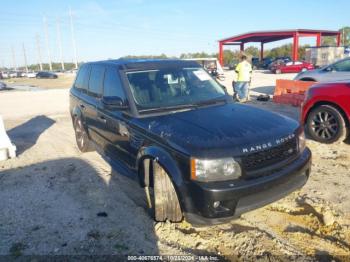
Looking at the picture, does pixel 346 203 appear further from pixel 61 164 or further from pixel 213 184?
pixel 61 164

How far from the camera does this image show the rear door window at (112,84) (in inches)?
158

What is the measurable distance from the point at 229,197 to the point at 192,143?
59 cm

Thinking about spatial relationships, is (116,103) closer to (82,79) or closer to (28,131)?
(82,79)

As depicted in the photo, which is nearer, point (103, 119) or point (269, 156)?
point (269, 156)

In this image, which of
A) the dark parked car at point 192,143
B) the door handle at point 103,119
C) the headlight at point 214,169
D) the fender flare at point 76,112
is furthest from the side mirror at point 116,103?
the fender flare at point 76,112

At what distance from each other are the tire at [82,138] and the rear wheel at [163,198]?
2.77 meters

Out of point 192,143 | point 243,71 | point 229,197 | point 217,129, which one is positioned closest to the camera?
point 229,197

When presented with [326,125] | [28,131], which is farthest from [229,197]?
[28,131]

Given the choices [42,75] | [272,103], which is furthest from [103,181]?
[42,75]

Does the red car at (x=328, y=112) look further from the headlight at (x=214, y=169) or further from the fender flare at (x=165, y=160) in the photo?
the fender flare at (x=165, y=160)

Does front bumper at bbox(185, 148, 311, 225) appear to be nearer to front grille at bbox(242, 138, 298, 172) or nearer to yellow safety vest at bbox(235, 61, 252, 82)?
front grille at bbox(242, 138, 298, 172)

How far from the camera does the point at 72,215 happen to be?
3.69 m

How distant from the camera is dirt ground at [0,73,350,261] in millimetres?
2973

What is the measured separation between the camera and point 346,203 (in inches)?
146
